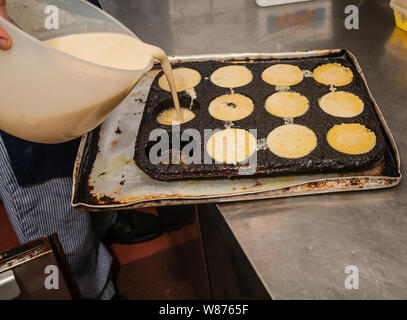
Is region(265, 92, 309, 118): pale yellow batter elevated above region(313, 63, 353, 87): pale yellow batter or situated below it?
below

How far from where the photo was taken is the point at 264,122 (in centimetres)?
152

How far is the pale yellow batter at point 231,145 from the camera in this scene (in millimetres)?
1394

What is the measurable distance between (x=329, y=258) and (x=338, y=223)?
139 mm

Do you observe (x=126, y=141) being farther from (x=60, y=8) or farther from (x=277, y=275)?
(x=277, y=275)

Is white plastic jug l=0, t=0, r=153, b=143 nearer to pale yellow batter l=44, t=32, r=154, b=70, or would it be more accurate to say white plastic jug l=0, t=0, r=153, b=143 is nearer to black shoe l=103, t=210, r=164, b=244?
pale yellow batter l=44, t=32, r=154, b=70

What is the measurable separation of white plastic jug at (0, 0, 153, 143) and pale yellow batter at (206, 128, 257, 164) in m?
0.41

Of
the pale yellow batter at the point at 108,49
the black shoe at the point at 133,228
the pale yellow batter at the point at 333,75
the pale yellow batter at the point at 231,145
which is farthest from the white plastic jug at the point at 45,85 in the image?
the black shoe at the point at 133,228

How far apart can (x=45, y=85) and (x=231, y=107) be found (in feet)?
2.66

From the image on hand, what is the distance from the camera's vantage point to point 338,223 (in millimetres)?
1201

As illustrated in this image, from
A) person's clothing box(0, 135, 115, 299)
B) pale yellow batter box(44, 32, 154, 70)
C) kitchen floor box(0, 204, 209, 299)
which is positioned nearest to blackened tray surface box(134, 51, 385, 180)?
pale yellow batter box(44, 32, 154, 70)

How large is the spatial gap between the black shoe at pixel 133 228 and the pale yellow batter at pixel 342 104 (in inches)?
71.5

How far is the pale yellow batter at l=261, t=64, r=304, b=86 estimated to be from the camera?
5.56ft

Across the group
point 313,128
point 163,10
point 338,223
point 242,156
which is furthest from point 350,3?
point 338,223
